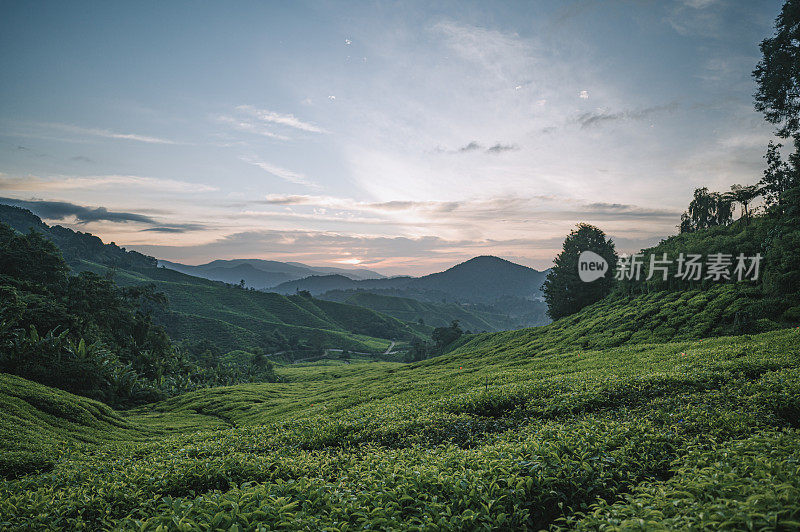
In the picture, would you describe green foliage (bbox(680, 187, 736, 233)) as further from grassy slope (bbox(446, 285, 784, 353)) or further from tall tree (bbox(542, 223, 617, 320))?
grassy slope (bbox(446, 285, 784, 353))

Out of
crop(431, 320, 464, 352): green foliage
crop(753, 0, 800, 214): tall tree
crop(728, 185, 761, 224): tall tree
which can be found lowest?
crop(431, 320, 464, 352): green foliage

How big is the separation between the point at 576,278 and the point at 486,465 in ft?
199

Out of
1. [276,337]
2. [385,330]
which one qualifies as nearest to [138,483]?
[276,337]

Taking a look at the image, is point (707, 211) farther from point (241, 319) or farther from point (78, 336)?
point (241, 319)

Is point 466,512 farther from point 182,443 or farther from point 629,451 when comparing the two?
point 182,443

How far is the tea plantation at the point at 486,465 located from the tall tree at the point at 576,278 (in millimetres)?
44946

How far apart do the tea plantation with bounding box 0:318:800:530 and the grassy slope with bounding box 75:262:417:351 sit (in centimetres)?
12432

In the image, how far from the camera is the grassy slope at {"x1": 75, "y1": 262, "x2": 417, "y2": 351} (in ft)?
431

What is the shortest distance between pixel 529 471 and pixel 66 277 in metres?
62.3

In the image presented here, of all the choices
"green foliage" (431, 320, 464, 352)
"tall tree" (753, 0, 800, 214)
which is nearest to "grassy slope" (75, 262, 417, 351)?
"green foliage" (431, 320, 464, 352)

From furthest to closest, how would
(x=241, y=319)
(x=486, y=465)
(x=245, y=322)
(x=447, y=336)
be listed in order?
(x=241, y=319) → (x=245, y=322) → (x=447, y=336) → (x=486, y=465)

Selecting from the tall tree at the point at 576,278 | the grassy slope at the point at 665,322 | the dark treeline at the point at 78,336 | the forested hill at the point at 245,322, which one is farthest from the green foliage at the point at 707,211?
the forested hill at the point at 245,322

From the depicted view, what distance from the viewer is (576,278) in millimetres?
61812

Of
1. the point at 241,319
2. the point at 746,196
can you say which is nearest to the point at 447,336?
the point at 746,196
